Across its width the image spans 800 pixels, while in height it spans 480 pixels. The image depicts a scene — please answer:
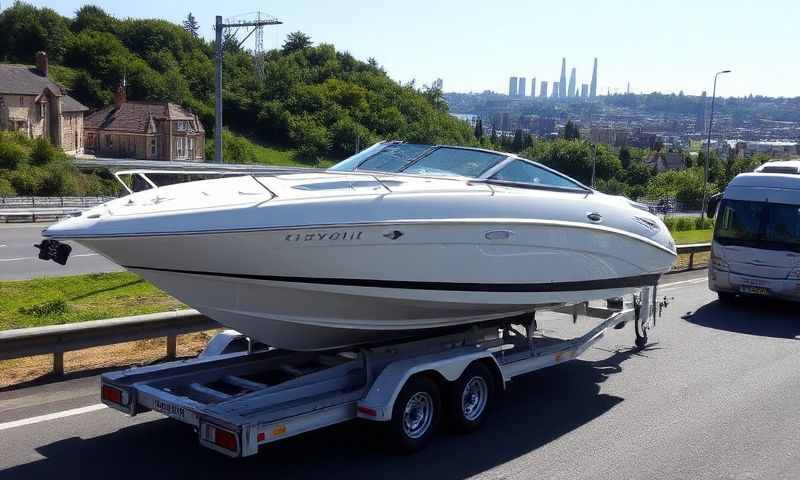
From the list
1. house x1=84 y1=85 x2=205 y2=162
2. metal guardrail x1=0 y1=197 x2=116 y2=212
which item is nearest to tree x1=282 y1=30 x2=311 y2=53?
house x1=84 y1=85 x2=205 y2=162

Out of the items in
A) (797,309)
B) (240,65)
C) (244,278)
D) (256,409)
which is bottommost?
(797,309)

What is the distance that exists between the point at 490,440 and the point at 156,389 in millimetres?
2885

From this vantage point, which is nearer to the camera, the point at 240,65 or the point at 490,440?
the point at 490,440

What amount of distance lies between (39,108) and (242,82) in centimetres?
2623

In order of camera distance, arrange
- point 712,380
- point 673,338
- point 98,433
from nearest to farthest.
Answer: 1. point 98,433
2. point 712,380
3. point 673,338

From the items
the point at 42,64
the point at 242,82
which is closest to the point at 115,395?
the point at 42,64

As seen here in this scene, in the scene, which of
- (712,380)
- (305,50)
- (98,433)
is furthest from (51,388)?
(305,50)

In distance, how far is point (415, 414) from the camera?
22.7 feet

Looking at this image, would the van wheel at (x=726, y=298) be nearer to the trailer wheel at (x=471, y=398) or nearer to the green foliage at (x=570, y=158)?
the trailer wheel at (x=471, y=398)

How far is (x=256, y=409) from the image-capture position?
20.3ft

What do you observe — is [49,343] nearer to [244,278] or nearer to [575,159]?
[244,278]

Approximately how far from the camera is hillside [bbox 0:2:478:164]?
2867 inches

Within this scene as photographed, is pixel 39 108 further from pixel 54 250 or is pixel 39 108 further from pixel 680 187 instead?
pixel 54 250

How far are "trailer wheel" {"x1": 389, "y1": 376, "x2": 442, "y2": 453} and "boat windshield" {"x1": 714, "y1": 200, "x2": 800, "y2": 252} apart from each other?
9349 mm
